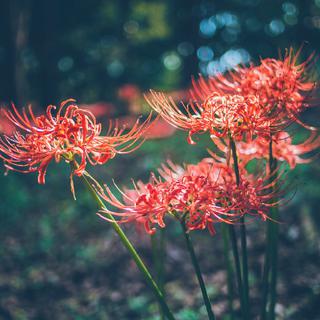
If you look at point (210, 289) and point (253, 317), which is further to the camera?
point (210, 289)

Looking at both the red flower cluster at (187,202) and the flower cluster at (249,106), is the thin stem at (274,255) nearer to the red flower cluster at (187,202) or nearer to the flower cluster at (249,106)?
the red flower cluster at (187,202)

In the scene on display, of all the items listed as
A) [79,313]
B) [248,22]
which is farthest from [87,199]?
[248,22]

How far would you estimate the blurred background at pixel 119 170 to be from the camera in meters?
3.12

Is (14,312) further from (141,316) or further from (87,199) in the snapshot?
(87,199)

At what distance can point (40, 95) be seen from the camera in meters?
11.0

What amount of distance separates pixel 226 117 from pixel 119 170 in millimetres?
5282

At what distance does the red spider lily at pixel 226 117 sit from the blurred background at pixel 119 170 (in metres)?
0.30

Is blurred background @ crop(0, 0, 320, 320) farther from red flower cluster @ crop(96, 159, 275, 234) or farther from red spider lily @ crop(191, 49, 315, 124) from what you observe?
red flower cluster @ crop(96, 159, 275, 234)

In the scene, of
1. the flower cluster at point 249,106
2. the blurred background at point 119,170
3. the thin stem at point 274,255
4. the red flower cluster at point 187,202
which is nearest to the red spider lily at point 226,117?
the flower cluster at point 249,106

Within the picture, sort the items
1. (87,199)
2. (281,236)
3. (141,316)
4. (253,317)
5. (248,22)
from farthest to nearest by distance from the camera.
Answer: (248,22), (87,199), (281,236), (141,316), (253,317)

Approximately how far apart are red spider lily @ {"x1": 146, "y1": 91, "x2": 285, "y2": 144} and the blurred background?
0.30 meters

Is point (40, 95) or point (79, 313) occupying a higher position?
point (40, 95)

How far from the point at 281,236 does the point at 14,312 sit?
249 centimetres

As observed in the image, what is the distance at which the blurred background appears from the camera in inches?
123
